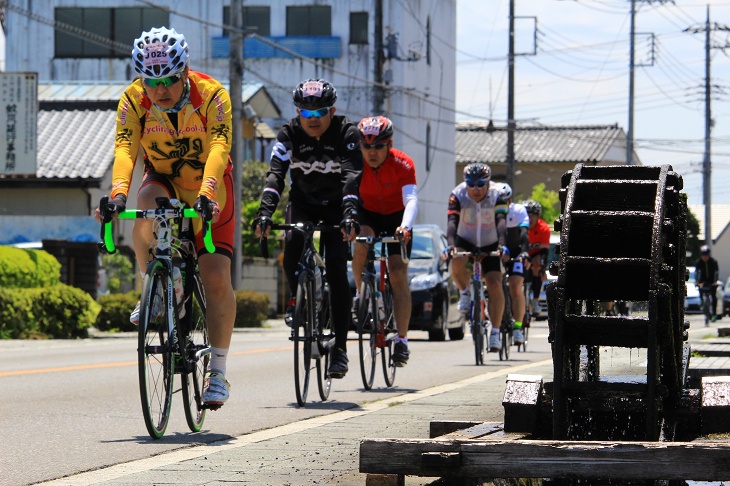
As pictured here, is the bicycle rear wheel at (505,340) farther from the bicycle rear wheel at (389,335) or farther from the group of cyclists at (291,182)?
the bicycle rear wheel at (389,335)

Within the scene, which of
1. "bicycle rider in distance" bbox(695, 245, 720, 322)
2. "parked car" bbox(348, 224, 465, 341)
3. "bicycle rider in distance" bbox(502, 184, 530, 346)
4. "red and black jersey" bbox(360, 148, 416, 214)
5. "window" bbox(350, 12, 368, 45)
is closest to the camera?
"red and black jersey" bbox(360, 148, 416, 214)

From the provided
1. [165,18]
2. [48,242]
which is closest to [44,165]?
[48,242]

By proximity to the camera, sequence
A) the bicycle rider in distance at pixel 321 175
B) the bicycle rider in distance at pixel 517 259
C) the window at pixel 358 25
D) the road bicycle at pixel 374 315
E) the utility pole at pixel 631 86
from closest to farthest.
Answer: the bicycle rider in distance at pixel 321 175, the road bicycle at pixel 374 315, the bicycle rider in distance at pixel 517 259, the window at pixel 358 25, the utility pole at pixel 631 86

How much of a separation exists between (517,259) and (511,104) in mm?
39329

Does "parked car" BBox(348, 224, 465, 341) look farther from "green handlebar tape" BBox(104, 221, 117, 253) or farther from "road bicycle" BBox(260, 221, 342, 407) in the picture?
"green handlebar tape" BBox(104, 221, 117, 253)

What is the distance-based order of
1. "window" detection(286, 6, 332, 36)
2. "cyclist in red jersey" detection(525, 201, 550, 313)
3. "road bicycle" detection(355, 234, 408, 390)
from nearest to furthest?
"road bicycle" detection(355, 234, 408, 390) < "cyclist in red jersey" detection(525, 201, 550, 313) < "window" detection(286, 6, 332, 36)

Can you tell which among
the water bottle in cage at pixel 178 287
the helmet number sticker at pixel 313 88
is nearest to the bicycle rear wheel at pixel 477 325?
the helmet number sticker at pixel 313 88

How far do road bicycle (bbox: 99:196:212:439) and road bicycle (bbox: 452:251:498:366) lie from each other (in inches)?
271

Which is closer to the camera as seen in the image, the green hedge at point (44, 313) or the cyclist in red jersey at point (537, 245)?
the cyclist in red jersey at point (537, 245)

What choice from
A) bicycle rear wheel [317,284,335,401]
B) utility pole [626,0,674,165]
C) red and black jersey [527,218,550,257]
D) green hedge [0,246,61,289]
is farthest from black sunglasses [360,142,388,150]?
utility pole [626,0,674,165]

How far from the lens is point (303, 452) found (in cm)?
656

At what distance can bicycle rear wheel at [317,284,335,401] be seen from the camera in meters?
9.75

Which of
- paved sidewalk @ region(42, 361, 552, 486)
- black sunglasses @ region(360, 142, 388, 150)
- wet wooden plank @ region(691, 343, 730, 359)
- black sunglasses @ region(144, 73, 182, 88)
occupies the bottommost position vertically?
paved sidewalk @ region(42, 361, 552, 486)

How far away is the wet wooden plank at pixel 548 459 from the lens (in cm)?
477
